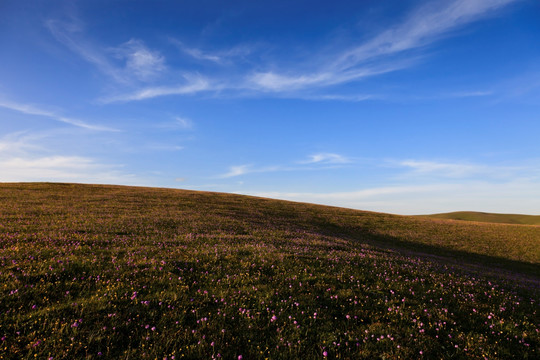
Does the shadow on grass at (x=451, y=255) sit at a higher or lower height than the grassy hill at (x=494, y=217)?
lower

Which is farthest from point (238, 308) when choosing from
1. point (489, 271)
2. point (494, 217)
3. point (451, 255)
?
point (494, 217)

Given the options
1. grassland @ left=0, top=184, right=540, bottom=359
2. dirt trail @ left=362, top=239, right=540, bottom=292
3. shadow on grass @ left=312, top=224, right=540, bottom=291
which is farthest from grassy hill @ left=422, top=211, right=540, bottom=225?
grassland @ left=0, top=184, right=540, bottom=359

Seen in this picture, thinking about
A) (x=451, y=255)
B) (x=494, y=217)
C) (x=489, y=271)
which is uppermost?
(x=494, y=217)

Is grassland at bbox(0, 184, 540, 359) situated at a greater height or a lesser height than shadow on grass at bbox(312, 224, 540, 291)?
greater

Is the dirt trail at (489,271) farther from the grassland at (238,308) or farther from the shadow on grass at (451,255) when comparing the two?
the grassland at (238,308)

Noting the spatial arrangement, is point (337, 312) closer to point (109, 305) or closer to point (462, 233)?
point (109, 305)

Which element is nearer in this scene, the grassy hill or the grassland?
the grassland

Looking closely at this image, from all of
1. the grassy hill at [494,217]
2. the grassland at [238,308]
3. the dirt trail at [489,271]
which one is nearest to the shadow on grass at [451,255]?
the dirt trail at [489,271]

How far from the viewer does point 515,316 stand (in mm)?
8094

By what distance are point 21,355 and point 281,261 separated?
8.81 meters

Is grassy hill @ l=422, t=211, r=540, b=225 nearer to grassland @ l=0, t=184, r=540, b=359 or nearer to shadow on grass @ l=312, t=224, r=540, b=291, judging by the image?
shadow on grass @ l=312, t=224, r=540, b=291

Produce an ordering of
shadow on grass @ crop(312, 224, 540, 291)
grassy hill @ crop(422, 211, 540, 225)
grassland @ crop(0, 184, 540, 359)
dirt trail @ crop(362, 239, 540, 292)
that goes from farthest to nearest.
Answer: grassy hill @ crop(422, 211, 540, 225) → shadow on grass @ crop(312, 224, 540, 291) → dirt trail @ crop(362, 239, 540, 292) → grassland @ crop(0, 184, 540, 359)

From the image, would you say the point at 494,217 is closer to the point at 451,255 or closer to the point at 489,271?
the point at 451,255

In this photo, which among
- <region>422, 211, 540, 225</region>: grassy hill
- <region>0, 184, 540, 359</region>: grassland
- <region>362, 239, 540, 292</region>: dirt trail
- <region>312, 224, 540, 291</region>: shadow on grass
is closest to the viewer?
<region>0, 184, 540, 359</region>: grassland
